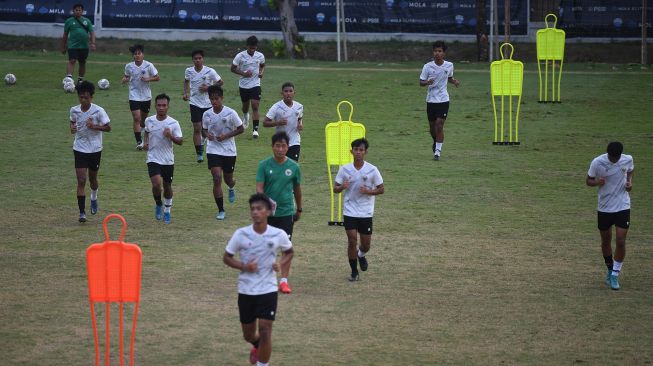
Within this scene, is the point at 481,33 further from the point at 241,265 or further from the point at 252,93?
the point at 241,265

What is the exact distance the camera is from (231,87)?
113ft

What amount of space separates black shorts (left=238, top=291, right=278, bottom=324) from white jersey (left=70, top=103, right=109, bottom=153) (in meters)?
8.45

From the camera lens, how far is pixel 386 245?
60.8 feet

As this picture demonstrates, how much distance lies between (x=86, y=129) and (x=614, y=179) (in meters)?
8.80

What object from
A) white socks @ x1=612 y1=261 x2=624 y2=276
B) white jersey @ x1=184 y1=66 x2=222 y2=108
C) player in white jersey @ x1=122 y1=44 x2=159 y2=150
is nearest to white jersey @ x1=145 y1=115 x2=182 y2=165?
white jersey @ x1=184 y1=66 x2=222 y2=108

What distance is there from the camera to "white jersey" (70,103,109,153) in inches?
762

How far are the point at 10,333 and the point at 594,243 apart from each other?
31.6ft

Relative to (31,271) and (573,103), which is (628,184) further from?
(573,103)

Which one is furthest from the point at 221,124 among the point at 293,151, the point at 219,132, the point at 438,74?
the point at 438,74

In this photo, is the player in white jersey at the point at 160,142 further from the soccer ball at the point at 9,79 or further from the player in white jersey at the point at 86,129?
the soccer ball at the point at 9,79

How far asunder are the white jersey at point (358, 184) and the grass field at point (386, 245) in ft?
3.64

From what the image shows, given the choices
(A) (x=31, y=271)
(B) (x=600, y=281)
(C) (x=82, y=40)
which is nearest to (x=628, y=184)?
(B) (x=600, y=281)

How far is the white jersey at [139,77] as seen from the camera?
2530 centimetres

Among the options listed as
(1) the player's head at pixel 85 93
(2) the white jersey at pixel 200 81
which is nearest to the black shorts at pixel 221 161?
(1) the player's head at pixel 85 93
